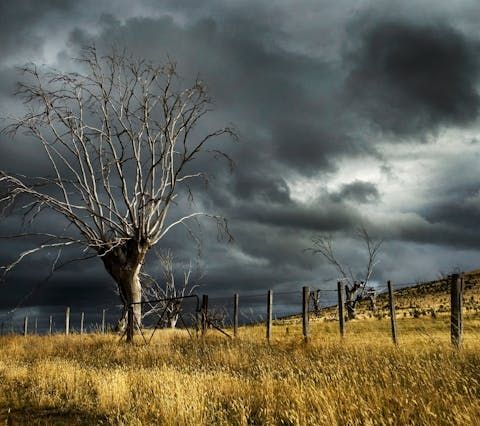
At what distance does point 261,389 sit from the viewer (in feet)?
24.3

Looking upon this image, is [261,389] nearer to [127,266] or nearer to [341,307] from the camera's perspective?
[341,307]

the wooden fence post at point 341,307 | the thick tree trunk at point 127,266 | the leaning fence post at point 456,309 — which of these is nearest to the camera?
the leaning fence post at point 456,309

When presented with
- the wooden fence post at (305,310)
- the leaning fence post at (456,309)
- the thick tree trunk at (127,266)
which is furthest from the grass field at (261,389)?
the thick tree trunk at (127,266)

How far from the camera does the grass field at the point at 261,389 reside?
564cm

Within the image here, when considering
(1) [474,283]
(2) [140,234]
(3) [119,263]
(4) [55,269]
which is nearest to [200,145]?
(2) [140,234]

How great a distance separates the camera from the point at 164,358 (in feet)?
45.5

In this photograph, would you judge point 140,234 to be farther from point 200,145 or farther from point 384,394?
point 384,394

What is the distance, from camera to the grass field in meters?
5.64

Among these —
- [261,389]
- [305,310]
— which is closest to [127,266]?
[305,310]

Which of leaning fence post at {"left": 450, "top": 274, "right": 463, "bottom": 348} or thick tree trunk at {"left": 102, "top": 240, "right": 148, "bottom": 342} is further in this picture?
thick tree trunk at {"left": 102, "top": 240, "right": 148, "bottom": 342}

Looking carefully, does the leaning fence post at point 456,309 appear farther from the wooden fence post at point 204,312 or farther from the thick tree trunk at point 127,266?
the thick tree trunk at point 127,266

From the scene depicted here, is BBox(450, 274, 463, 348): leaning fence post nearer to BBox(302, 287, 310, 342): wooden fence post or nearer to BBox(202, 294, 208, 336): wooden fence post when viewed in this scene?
BBox(302, 287, 310, 342): wooden fence post

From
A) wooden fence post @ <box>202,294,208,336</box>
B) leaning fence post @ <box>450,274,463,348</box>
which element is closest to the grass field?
leaning fence post @ <box>450,274,463,348</box>

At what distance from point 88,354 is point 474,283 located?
66710 mm
